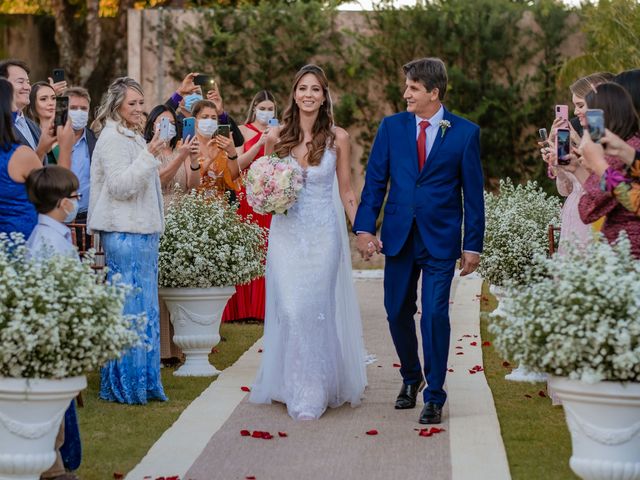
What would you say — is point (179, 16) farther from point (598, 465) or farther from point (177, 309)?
point (598, 465)

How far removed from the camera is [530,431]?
24.9ft

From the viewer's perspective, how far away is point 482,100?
22203mm

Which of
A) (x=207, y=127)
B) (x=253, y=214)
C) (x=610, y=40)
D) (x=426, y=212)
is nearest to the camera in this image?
(x=426, y=212)

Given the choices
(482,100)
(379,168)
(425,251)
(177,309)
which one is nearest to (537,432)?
(425,251)

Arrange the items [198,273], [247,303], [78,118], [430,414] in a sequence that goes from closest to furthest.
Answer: [430,414] < [198,273] < [78,118] < [247,303]

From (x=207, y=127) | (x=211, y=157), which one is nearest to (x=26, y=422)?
(x=207, y=127)

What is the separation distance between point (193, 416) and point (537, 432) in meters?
2.17

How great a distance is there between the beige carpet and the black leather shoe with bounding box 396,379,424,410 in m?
0.06

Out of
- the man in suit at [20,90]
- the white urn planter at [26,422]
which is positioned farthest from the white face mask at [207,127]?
the white urn planter at [26,422]

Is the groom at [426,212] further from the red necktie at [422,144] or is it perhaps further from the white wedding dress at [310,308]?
the white wedding dress at [310,308]

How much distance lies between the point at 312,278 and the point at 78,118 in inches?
110

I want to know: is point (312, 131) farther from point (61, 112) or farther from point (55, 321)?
point (55, 321)

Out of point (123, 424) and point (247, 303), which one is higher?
point (123, 424)

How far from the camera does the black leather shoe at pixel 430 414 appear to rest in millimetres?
7746
